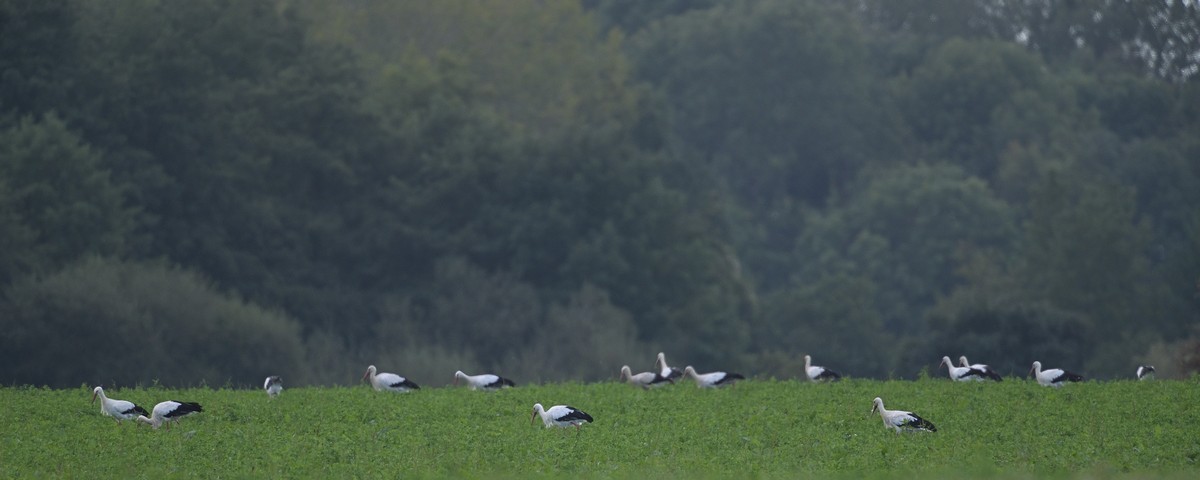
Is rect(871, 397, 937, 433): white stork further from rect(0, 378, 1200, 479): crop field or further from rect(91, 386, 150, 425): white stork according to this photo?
rect(91, 386, 150, 425): white stork

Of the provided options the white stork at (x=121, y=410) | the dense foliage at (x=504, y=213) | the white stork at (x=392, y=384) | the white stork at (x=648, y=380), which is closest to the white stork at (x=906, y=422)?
the white stork at (x=648, y=380)

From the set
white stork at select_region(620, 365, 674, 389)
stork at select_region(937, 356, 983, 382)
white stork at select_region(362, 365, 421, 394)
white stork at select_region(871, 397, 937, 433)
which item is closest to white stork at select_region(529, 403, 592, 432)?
white stork at select_region(871, 397, 937, 433)

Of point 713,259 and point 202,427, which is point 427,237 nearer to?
point 713,259

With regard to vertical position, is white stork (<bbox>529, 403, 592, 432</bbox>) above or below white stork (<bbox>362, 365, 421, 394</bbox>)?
above

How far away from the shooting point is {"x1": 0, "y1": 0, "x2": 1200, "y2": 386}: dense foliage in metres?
57.9

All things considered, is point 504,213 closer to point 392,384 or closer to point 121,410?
point 392,384

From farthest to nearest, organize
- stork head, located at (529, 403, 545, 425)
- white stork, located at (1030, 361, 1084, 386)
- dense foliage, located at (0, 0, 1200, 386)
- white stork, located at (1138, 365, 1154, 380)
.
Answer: dense foliage, located at (0, 0, 1200, 386)
white stork, located at (1138, 365, 1154, 380)
white stork, located at (1030, 361, 1084, 386)
stork head, located at (529, 403, 545, 425)

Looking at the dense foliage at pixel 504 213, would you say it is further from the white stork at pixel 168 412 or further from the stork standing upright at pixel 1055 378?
the white stork at pixel 168 412

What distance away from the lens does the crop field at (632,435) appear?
18703mm

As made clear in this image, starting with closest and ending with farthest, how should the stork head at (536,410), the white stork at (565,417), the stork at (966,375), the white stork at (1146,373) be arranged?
the white stork at (565,417), the stork head at (536,410), the stork at (966,375), the white stork at (1146,373)

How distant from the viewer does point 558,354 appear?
213 feet

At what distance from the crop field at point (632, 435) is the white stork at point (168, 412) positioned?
244mm

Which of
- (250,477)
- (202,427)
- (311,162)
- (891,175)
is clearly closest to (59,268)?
(311,162)

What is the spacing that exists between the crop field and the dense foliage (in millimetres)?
15409
